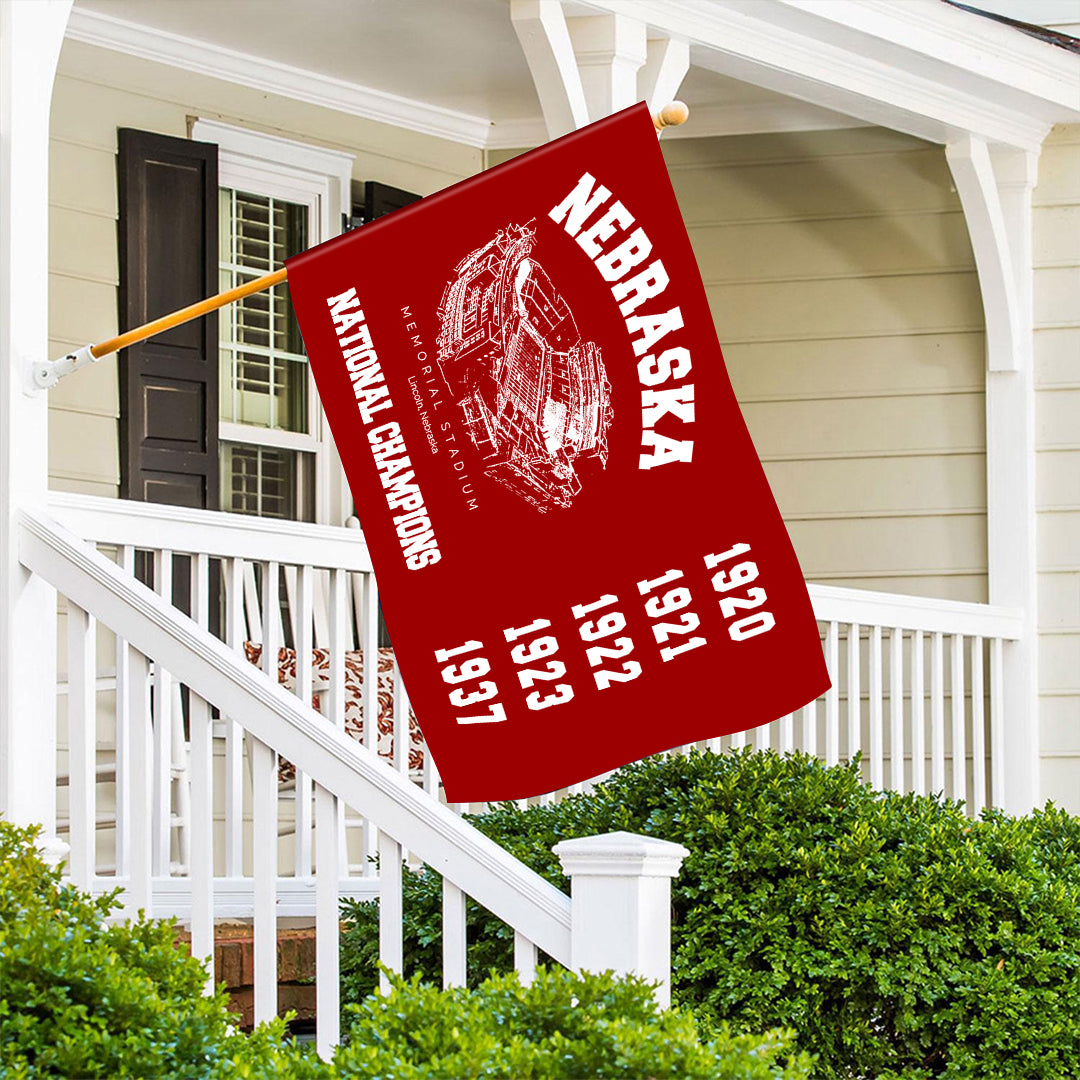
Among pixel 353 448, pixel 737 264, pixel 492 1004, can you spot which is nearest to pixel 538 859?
pixel 353 448

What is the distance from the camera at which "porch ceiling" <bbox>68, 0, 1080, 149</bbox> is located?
5.93 m

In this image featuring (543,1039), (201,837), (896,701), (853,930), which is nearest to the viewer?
(543,1039)

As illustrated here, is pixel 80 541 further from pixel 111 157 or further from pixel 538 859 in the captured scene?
pixel 111 157

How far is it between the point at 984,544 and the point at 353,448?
410cm

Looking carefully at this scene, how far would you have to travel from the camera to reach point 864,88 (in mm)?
6270

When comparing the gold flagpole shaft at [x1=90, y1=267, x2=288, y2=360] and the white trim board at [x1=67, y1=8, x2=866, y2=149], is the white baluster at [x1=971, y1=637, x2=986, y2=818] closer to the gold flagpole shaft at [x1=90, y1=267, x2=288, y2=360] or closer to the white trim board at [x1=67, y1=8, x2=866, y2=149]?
the white trim board at [x1=67, y1=8, x2=866, y2=149]

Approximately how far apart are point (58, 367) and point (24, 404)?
0.15 m

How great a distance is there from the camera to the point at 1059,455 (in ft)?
23.0

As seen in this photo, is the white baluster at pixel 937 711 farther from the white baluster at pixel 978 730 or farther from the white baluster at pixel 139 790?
the white baluster at pixel 139 790

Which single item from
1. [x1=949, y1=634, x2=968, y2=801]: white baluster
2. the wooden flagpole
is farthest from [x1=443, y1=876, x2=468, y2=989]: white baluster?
[x1=949, y1=634, x2=968, y2=801]: white baluster

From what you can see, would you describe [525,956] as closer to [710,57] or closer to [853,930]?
[853,930]

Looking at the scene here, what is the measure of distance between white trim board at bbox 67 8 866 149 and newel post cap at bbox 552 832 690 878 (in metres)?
4.12

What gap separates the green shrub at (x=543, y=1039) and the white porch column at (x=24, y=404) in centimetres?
143

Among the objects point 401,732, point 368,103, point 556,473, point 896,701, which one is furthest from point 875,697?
point 368,103
